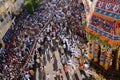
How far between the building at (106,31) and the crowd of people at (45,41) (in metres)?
2.45

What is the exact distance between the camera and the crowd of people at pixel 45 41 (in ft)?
78.3

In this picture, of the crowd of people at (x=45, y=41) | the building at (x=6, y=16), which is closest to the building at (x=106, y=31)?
the crowd of people at (x=45, y=41)

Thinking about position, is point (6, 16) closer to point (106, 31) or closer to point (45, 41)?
point (45, 41)

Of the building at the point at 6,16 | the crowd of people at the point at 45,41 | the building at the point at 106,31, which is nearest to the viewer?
the building at the point at 106,31

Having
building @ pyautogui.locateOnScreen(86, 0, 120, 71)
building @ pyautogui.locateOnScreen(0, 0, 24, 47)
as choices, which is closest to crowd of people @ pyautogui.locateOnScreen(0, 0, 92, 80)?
building @ pyautogui.locateOnScreen(0, 0, 24, 47)

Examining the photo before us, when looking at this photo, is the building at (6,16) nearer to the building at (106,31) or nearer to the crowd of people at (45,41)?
the crowd of people at (45,41)

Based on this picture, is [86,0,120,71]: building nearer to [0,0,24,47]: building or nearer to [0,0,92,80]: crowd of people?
[0,0,92,80]: crowd of people

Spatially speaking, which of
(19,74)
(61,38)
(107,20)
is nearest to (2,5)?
(61,38)

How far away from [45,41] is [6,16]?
21.7 feet

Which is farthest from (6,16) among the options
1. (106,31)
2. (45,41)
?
(106,31)

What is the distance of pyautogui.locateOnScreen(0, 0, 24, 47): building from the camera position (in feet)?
98.2

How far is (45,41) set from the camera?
29000 mm

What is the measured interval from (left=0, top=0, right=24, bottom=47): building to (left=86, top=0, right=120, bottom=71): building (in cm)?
1194

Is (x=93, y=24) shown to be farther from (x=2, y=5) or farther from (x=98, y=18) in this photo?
(x=2, y=5)
